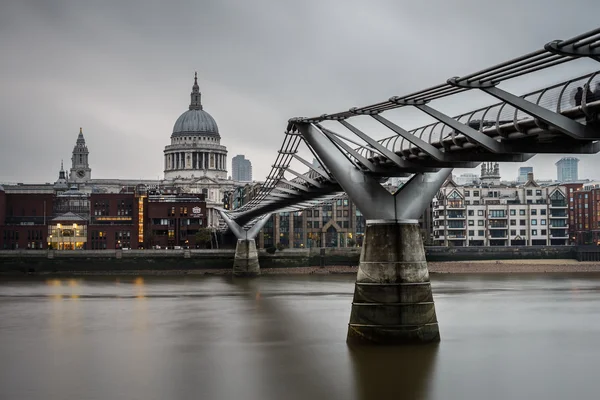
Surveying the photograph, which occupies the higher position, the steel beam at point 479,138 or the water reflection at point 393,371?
the steel beam at point 479,138

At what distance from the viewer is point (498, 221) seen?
342 ft

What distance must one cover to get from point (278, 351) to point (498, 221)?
271 feet

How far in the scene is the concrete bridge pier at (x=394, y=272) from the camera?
25.1 meters

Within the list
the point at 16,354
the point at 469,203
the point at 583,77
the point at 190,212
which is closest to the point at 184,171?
the point at 190,212

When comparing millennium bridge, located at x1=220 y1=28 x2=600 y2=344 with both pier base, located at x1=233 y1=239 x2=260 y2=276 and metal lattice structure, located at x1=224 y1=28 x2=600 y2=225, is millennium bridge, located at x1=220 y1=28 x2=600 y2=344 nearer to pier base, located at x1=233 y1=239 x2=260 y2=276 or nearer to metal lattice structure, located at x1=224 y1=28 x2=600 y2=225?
metal lattice structure, located at x1=224 y1=28 x2=600 y2=225

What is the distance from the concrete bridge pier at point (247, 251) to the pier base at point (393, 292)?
49.6m

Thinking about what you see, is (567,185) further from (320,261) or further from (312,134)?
(312,134)

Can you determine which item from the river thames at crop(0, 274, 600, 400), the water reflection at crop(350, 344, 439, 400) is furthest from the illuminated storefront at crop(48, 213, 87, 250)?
the water reflection at crop(350, 344, 439, 400)

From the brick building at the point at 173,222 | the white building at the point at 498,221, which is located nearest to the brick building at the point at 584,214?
the white building at the point at 498,221

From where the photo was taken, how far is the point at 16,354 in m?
26.5

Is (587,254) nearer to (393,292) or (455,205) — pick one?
(455,205)

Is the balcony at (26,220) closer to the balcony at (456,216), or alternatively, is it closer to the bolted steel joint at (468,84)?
the balcony at (456,216)

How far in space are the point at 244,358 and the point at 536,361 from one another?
9211 mm

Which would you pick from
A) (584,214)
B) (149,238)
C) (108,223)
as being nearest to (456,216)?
(584,214)
